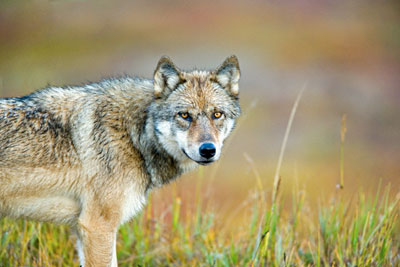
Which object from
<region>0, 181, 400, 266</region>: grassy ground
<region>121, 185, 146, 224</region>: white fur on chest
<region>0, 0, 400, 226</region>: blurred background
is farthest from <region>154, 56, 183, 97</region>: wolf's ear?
<region>0, 0, 400, 226</region>: blurred background

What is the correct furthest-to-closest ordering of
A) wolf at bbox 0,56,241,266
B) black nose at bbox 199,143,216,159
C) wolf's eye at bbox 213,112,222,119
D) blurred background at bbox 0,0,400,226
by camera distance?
blurred background at bbox 0,0,400,226
wolf's eye at bbox 213,112,222,119
wolf at bbox 0,56,241,266
black nose at bbox 199,143,216,159

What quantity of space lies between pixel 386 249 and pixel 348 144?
16.8 m

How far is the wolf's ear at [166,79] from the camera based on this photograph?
16.4 ft

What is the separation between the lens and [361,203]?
18.0 feet

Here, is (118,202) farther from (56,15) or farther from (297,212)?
(56,15)

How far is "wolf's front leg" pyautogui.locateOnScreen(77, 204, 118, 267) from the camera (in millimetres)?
4656

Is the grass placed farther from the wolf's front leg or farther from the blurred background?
the blurred background

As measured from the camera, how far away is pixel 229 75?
5.21 m

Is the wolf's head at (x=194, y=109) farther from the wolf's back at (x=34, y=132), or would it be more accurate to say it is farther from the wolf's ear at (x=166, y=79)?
the wolf's back at (x=34, y=132)

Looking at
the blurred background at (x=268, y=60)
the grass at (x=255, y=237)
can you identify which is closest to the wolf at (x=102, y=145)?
the grass at (x=255, y=237)

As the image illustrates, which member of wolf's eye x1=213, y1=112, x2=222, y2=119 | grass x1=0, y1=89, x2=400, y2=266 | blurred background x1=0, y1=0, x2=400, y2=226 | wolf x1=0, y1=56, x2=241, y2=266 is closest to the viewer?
wolf x1=0, y1=56, x2=241, y2=266

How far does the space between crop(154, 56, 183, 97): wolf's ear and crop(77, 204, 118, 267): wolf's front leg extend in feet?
4.19

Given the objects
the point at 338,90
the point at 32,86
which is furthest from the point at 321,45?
the point at 32,86

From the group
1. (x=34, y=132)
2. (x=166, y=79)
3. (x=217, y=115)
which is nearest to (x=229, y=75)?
(x=217, y=115)
